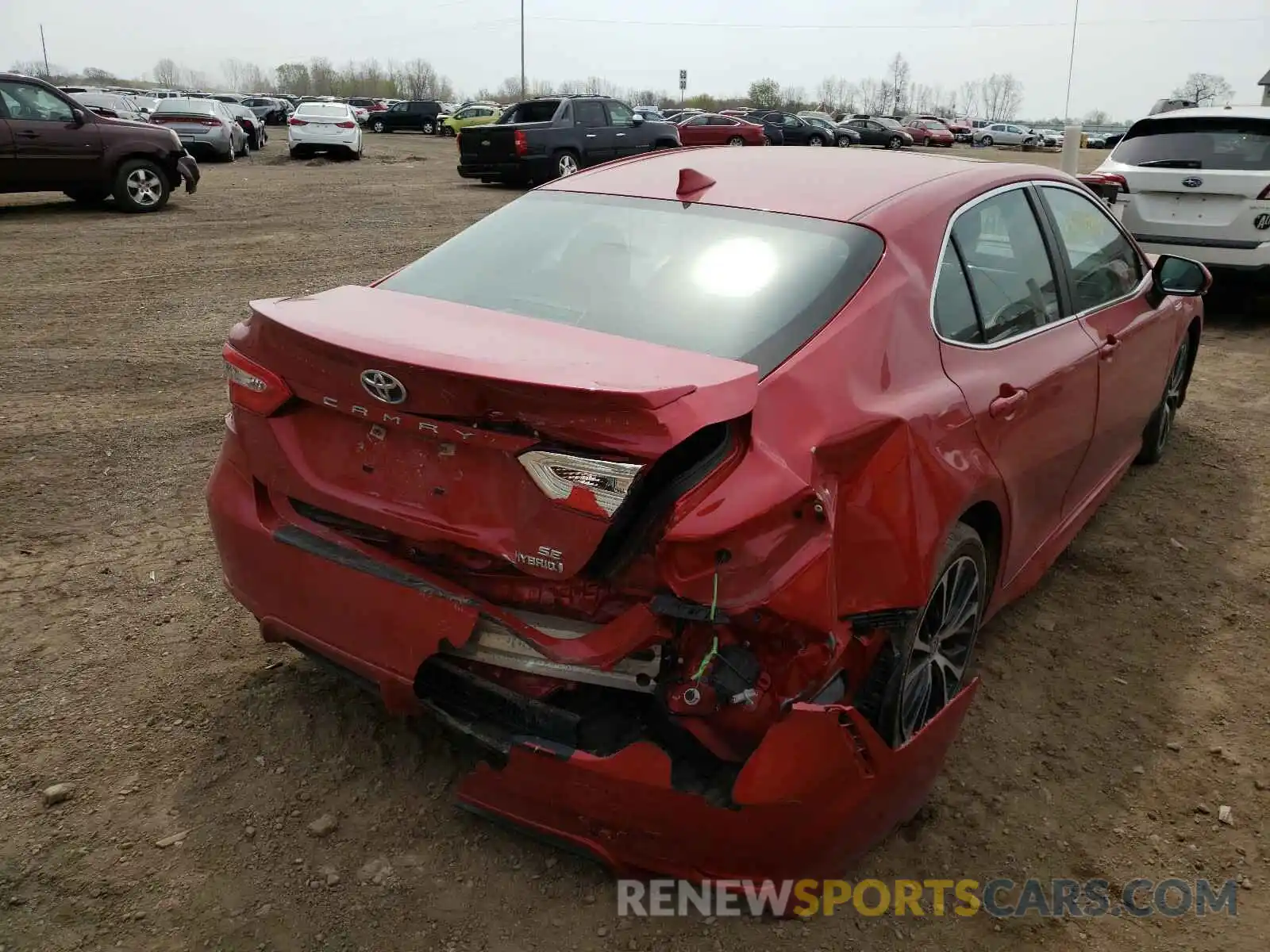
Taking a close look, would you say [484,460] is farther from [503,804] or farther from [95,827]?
[95,827]

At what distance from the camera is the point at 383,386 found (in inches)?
88.7

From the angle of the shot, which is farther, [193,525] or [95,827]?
[193,525]

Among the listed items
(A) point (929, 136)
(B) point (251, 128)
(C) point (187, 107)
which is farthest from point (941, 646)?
(A) point (929, 136)

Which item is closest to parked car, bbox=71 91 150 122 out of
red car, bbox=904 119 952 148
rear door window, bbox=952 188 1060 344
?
rear door window, bbox=952 188 1060 344

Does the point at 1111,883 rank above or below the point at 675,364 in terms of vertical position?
below

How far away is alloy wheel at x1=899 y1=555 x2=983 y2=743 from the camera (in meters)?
2.57

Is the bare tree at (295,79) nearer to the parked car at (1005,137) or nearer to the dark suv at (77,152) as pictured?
the parked car at (1005,137)

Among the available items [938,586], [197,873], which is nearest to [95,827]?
[197,873]

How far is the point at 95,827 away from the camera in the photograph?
257 cm

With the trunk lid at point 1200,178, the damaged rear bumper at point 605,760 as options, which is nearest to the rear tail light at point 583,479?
the damaged rear bumper at point 605,760

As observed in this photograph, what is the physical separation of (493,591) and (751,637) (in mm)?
608

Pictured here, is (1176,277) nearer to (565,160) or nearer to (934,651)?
(934,651)

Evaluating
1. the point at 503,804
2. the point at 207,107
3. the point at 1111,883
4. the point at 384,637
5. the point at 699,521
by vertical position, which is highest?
the point at 207,107

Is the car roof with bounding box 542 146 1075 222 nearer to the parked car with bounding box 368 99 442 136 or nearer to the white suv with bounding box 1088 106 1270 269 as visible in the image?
the white suv with bounding box 1088 106 1270 269
